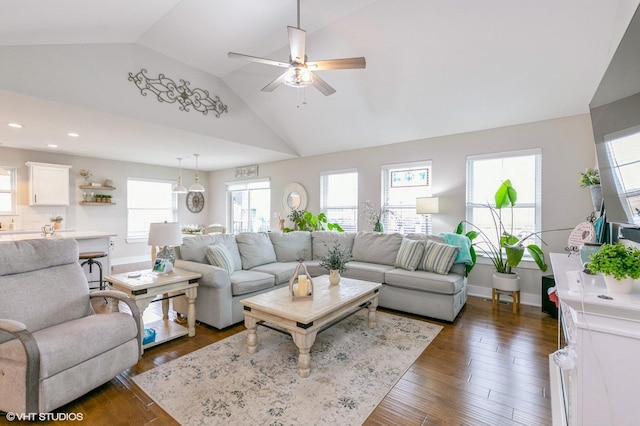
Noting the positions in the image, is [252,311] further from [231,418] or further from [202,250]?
[202,250]

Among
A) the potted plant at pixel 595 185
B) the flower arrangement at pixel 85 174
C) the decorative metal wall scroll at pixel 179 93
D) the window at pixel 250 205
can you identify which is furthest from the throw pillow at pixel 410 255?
the flower arrangement at pixel 85 174

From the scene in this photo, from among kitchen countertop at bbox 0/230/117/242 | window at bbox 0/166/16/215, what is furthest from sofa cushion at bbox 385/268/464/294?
window at bbox 0/166/16/215

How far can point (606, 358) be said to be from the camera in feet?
4.04

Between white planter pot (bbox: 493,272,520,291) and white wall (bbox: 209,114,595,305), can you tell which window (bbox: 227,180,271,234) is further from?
white planter pot (bbox: 493,272,520,291)

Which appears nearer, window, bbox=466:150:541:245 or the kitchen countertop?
window, bbox=466:150:541:245

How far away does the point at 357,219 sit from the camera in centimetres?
580

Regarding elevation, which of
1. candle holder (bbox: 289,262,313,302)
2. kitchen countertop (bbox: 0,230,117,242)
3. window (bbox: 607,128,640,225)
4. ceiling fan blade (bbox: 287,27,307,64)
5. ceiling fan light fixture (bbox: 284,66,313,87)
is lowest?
candle holder (bbox: 289,262,313,302)

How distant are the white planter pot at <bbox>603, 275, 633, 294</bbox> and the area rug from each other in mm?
1494

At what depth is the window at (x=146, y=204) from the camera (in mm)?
7219

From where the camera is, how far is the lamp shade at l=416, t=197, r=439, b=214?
4410 millimetres

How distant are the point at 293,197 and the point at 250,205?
5.98 ft

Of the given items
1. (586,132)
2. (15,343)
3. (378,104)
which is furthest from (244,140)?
(586,132)

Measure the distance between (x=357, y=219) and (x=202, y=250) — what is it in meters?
3.19

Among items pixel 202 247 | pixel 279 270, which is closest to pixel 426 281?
pixel 279 270
